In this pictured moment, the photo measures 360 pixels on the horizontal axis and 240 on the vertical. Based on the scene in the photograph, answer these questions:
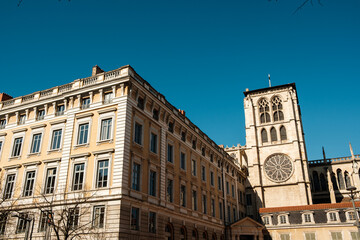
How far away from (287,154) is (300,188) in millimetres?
7642

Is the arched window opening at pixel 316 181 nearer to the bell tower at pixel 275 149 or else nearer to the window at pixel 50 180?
the bell tower at pixel 275 149

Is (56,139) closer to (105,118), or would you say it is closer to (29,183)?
(29,183)

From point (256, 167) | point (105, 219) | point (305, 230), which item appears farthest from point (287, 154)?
point (105, 219)

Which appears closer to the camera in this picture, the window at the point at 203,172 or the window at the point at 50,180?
the window at the point at 50,180

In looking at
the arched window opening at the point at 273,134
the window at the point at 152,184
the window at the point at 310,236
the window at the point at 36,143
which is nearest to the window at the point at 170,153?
the window at the point at 152,184

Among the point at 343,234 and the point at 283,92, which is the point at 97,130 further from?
the point at 283,92

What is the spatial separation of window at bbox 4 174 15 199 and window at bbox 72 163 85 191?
24.9 ft

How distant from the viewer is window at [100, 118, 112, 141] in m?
27.4

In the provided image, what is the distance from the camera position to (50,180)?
2830 centimetres

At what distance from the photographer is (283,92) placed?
7162 centimetres

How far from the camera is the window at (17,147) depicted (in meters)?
31.9

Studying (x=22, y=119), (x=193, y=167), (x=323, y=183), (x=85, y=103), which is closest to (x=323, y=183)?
(x=323, y=183)

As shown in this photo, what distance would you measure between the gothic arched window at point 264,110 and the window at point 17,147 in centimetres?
5237

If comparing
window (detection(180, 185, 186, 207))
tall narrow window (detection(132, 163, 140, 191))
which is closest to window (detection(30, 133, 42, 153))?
tall narrow window (detection(132, 163, 140, 191))
